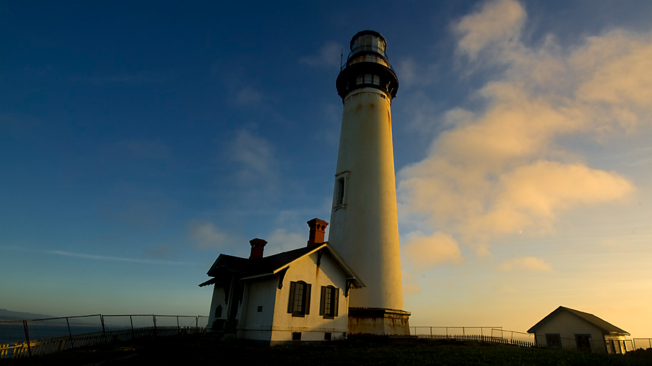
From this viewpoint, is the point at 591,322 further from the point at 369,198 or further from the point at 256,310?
the point at 256,310

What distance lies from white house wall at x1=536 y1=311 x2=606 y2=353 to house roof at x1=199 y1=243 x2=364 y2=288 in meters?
19.6

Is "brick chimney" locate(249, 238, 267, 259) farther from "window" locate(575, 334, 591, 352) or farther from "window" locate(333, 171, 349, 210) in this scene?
"window" locate(575, 334, 591, 352)

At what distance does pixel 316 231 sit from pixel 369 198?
3937 mm

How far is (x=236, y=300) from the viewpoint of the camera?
20.6 m

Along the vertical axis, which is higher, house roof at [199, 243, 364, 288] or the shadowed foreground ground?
house roof at [199, 243, 364, 288]

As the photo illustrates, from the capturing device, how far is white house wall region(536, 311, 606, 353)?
87.2 ft

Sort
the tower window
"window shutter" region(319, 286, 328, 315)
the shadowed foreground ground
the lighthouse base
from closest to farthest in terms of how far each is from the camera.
Result: 1. the shadowed foreground ground
2. "window shutter" region(319, 286, 328, 315)
3. the lighthouse base
4. the tower window

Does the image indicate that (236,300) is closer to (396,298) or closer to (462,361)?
(396,298)

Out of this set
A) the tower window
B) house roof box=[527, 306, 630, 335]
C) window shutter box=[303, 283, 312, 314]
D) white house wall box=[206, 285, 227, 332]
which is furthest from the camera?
house roof box=[527, 306, 630, 335]

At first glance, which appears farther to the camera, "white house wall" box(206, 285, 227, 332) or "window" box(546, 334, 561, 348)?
"window" box(546, 334, 561, 348)

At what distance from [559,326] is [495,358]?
66.2ft

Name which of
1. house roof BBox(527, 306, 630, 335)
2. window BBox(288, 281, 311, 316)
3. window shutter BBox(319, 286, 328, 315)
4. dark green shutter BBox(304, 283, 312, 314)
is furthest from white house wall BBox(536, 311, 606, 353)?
window BBox(288, 281, 311, 316)

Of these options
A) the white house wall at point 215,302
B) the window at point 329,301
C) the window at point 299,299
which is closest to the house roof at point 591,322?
the window at point 329,301

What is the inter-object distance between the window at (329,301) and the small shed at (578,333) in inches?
769
